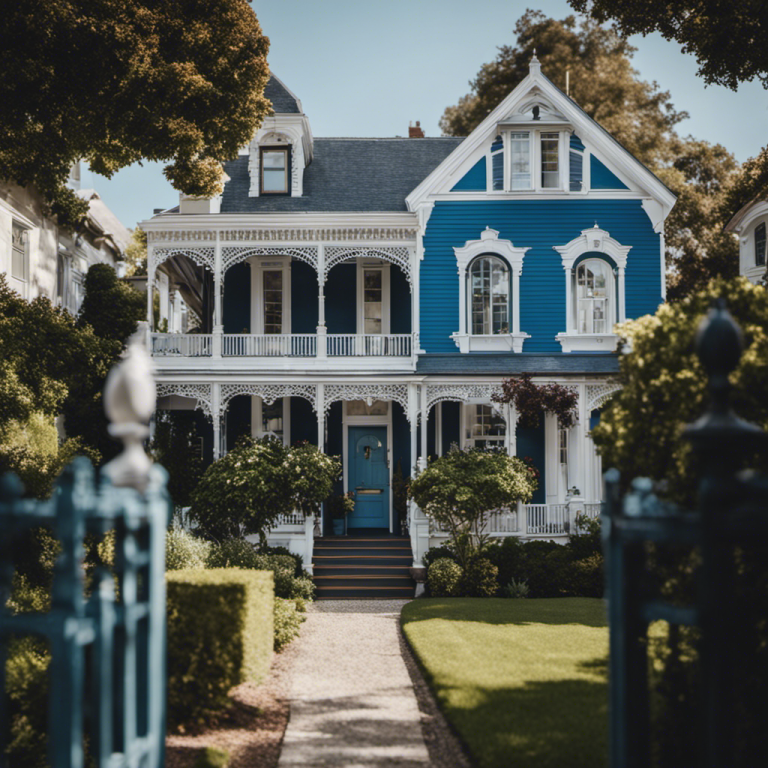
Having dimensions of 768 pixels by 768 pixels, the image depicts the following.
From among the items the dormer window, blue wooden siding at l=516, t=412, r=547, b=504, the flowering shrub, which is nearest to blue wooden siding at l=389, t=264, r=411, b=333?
blue wooden siding at l=516, t=412, r=547, b=504

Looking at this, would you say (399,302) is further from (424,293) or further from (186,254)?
(186,254)

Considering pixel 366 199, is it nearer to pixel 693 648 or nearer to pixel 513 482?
pixel 513 482

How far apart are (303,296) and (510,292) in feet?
17.3

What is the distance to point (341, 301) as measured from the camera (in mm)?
20891

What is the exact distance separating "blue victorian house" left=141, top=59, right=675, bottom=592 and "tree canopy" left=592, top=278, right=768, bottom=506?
37.1 feet

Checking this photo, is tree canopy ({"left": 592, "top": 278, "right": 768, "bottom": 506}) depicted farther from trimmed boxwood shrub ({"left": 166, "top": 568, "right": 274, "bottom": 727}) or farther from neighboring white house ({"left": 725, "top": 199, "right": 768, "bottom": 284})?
neighboring white house ({"left": 725, "top": 199, "right": 768, "bottom": 284})

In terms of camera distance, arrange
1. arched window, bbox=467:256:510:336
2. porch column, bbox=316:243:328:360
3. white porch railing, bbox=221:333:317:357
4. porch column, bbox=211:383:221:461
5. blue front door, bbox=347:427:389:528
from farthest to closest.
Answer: blue front door, bbox=347:427:389:528 < arched window, bbox=467:256:510:336 < white porch railing, bbox=221:333:317:357 < porch column, bbox=316:243:328:360 < porch column, bbox=211:383:221:461

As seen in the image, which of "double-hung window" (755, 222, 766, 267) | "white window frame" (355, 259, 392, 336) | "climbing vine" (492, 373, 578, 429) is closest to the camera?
"climbing vine" (492, 373, 578, 429)

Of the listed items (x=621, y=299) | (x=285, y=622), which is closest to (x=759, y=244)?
(x=621, y=299)

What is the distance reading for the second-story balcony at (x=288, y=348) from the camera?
1888 cm

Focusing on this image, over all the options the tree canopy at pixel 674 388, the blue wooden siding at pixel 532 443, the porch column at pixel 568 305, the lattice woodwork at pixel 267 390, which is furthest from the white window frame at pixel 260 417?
the tree canopy at pixel 674 388

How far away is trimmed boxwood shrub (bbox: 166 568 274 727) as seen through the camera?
7.45 metres

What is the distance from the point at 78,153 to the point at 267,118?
5204mm

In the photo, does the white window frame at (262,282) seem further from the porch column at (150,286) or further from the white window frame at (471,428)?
the white window frame at (471,428)
